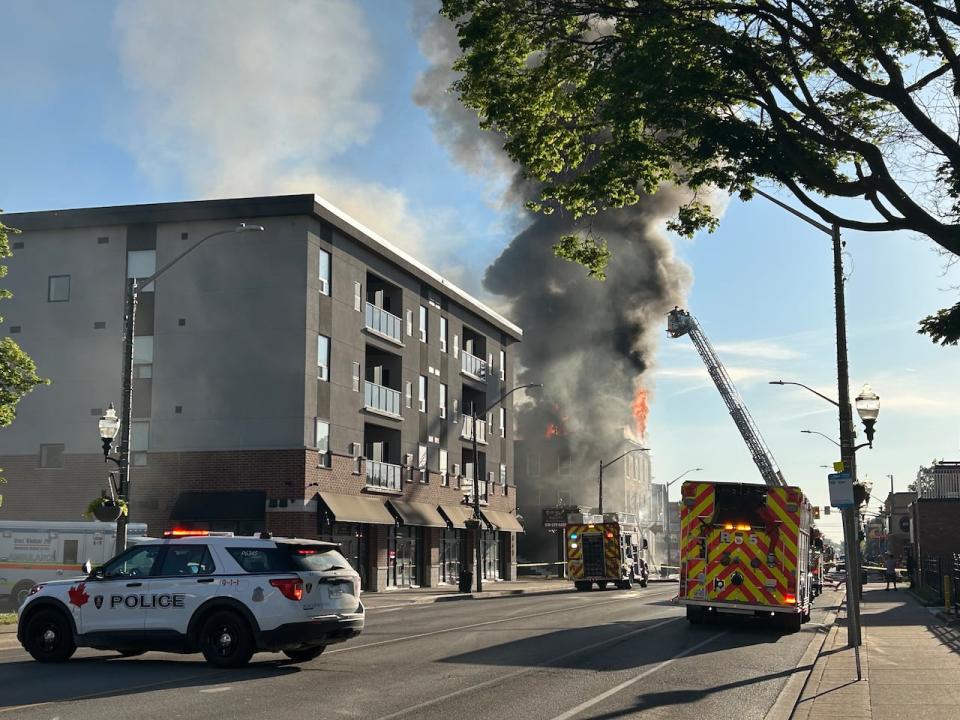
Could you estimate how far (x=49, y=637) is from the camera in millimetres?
15555

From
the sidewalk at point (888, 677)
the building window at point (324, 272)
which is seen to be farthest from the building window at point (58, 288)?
the sidewalk at point (888, 677)

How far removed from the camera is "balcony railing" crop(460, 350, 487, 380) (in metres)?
59.5

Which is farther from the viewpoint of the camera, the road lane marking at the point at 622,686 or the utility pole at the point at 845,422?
the utility pole at the point at 845,422

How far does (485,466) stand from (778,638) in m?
41.6

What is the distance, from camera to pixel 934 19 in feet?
40.4

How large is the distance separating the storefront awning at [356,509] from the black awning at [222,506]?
7.59 feet

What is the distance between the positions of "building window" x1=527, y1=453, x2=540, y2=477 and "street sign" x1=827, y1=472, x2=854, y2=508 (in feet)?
251

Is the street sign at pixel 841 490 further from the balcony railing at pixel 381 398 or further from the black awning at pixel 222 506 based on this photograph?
the balcony railing at pixel 381 398

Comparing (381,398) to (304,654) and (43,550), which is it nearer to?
(43,550)

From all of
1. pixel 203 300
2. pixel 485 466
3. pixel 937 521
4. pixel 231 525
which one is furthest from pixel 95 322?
pixel 937 521

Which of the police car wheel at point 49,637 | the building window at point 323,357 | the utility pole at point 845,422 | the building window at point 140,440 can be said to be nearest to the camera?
the police car wheel at point 49,637

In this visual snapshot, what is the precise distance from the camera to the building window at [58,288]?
4447 cm

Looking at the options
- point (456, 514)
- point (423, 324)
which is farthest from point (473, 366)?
point (456, 514)

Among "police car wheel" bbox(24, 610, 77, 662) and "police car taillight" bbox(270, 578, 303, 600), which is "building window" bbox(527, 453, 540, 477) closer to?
"police car wheel" bbox(24, 610, 77, 662)
